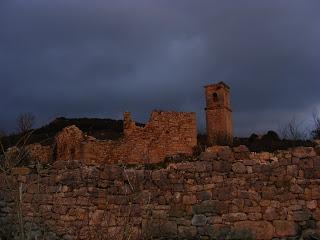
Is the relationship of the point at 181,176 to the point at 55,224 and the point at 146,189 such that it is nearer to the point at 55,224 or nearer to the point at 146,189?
the point at 146,189

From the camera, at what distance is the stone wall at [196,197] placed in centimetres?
834

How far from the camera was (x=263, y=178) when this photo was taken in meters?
8.55

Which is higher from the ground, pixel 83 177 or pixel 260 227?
pixel 83 177

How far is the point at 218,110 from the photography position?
29.8 metres

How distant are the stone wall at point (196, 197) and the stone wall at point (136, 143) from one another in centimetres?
1312

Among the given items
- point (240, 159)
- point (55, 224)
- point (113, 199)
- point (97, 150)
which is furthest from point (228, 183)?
point (97, 150)

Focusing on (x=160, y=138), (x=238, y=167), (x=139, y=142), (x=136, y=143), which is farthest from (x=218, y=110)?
(x=238, y=167)

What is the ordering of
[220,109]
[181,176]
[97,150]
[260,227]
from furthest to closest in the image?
[220,109]
[97,150]
[181,176]
[260,227]

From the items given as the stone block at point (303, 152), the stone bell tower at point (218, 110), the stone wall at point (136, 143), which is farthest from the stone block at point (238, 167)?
the stone bell tower at point (218, 110)

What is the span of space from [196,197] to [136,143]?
48.8 ft

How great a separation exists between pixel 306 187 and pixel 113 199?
10.7 feet

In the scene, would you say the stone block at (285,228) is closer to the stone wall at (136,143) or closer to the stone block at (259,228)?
the stone block at (259,228)

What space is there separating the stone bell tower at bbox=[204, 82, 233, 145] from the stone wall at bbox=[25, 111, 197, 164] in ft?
14.8

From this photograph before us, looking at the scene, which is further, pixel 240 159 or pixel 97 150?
pixel 97 150
